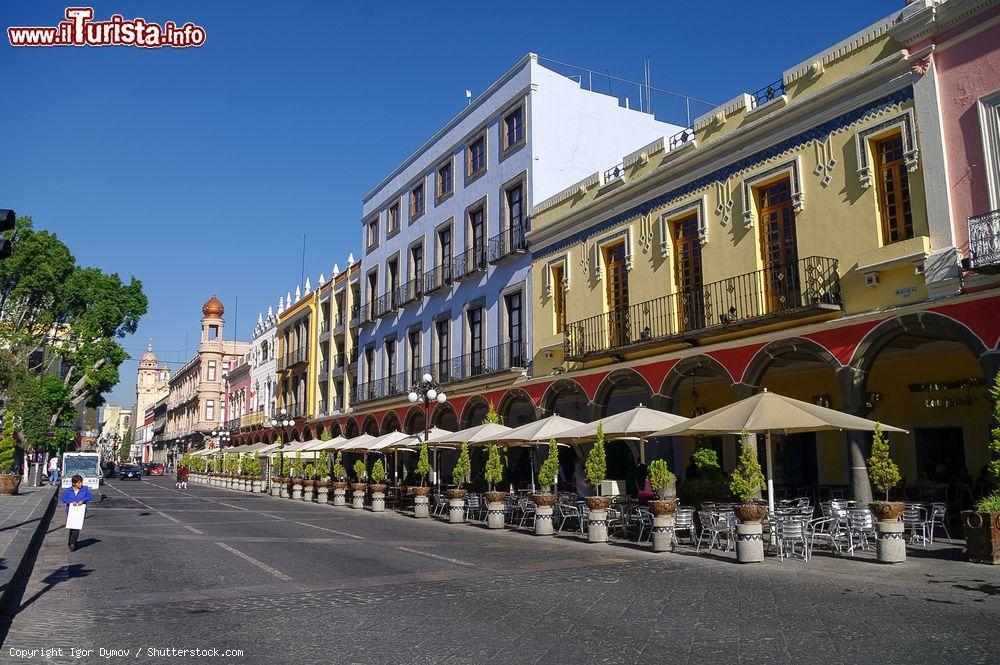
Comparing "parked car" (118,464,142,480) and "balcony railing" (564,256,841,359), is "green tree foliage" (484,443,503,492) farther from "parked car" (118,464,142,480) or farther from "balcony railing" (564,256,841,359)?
"parked car" (118,464,142,480)

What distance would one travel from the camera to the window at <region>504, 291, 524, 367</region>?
89.2 feet

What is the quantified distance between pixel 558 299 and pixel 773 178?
8.93 metres

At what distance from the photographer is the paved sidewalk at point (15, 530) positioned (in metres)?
10.1

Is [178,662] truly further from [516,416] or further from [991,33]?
[516,416]

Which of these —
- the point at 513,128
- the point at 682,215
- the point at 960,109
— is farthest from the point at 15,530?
the point at 513,128

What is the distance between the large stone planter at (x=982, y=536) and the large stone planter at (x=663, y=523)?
451 centimetres

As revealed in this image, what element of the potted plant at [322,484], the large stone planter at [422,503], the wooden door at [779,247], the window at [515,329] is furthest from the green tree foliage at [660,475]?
the potted plant at [322,484]

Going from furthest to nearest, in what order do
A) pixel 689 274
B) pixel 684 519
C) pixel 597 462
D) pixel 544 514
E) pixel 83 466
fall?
pixel 83 466 → pixel 689 274 → pixel 544 514 → pixel 597 462 → pixel 684 519

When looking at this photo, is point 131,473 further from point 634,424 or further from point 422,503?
point 634,424

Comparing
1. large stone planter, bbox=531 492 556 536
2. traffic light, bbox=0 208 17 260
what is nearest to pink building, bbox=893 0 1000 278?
large stone planter, bbox=531 492 556 536

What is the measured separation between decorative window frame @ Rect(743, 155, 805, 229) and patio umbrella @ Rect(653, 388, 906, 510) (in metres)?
5.49

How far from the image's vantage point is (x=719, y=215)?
19.4 metres

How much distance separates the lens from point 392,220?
131 feet

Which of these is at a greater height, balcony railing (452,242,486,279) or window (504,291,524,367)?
balcony railing (452,242,486,279)
